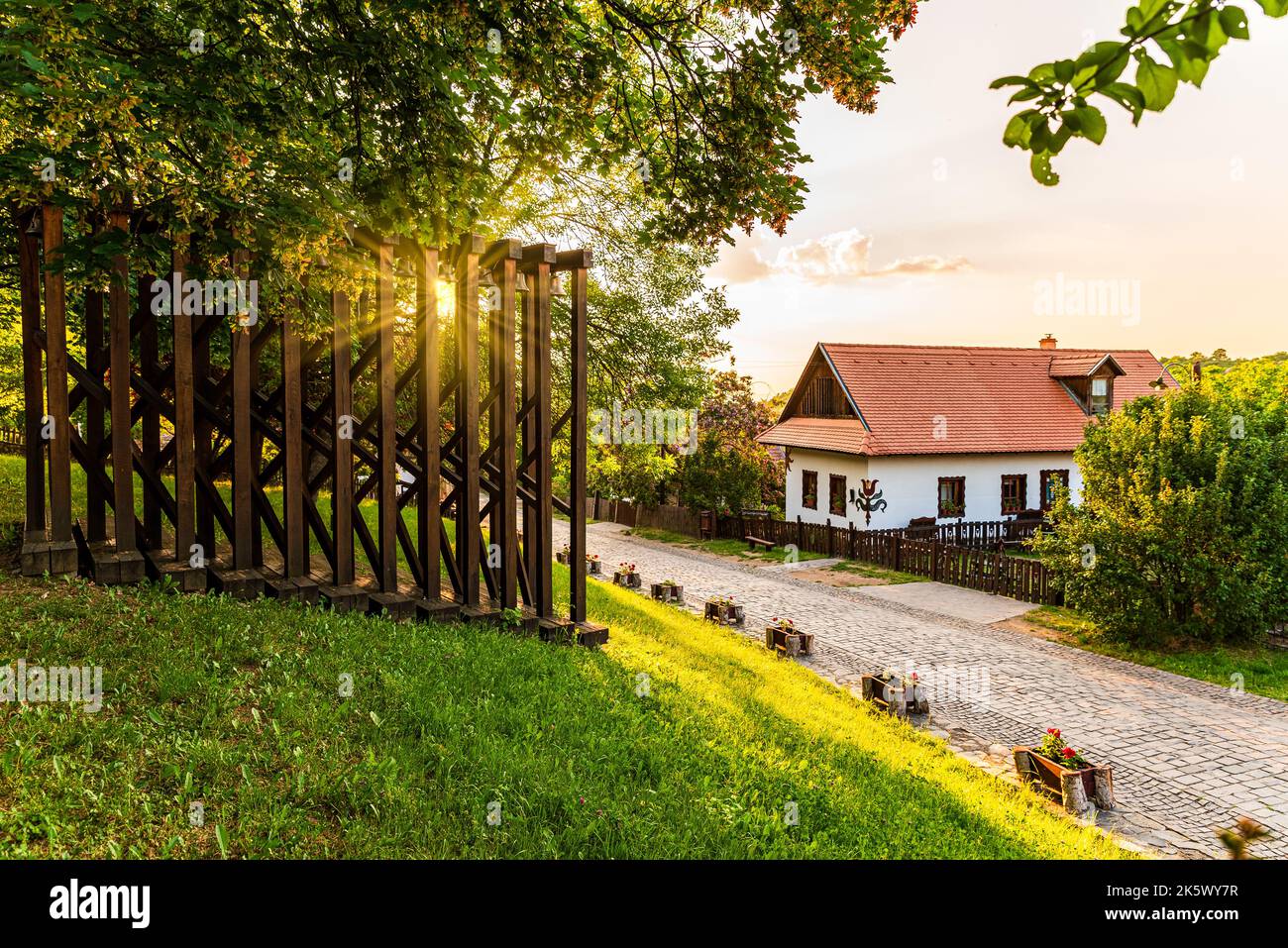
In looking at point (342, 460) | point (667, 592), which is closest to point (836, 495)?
point (667, 592)

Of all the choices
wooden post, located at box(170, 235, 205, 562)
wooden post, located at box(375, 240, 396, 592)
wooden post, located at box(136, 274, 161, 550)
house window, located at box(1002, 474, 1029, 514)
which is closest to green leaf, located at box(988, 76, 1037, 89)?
wooden post, located at box(375, 240, 396, 592)

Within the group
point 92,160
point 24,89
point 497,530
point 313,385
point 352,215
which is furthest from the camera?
point 313,385

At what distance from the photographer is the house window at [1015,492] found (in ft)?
88.6

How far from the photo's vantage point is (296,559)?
7.35m

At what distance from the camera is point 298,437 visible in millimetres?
7242

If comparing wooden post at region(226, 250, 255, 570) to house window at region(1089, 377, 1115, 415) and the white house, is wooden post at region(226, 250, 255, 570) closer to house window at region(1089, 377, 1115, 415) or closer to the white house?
the white house

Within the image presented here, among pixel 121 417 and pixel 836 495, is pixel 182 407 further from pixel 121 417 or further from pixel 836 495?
pixel 836 495

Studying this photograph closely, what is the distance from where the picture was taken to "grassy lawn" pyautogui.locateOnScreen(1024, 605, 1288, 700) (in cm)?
1110

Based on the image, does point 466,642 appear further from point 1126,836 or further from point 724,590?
point 724,590

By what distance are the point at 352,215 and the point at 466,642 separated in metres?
3.81

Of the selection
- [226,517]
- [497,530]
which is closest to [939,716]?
[497,530]

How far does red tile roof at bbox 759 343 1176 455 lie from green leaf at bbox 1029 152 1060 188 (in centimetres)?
2309
